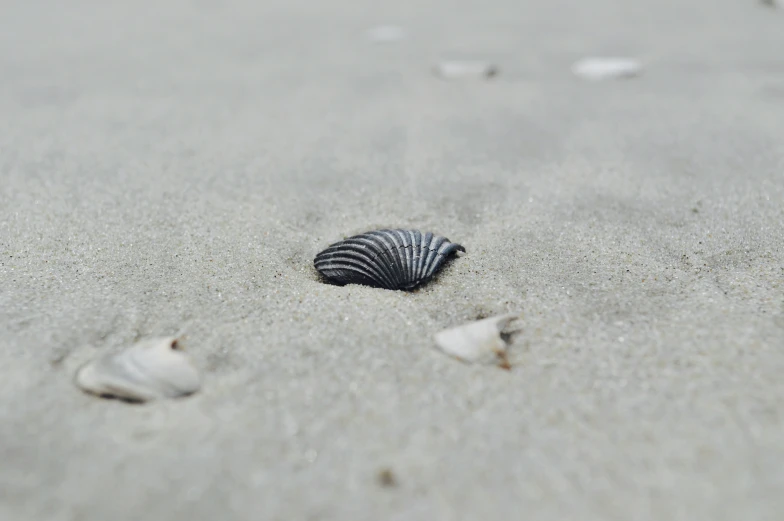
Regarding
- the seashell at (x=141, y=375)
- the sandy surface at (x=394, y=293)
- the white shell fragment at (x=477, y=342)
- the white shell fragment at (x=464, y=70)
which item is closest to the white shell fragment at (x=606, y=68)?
the sandy surface at (x=394, y=293)

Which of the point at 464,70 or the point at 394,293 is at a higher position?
the point at 464,70

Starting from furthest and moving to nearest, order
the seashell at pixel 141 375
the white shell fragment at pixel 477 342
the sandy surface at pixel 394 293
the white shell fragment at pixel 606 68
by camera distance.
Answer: the white shell fragment at pixel 606 68, the white shell fragment at pixel 477 342, the seashell at pixel 141 375, the sandy surface at pixel 394 293

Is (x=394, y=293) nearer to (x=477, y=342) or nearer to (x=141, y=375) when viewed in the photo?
(x=477, y=342)

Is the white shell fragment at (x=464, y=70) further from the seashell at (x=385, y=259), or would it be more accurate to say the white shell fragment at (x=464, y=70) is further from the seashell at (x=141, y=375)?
the seashell at (x=141, y=375)

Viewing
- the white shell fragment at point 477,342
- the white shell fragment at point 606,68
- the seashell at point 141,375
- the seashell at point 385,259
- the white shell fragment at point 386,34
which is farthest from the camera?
the white shell fragment at point 386,34

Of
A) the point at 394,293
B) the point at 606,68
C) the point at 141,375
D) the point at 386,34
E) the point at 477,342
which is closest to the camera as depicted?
the point at 141,375

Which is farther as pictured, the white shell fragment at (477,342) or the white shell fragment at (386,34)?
the white shell fragment at (386,34)

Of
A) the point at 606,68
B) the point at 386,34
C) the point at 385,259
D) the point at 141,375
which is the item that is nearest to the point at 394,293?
the point at 385,259

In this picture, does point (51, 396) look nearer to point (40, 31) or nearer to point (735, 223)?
point (735, 223)
